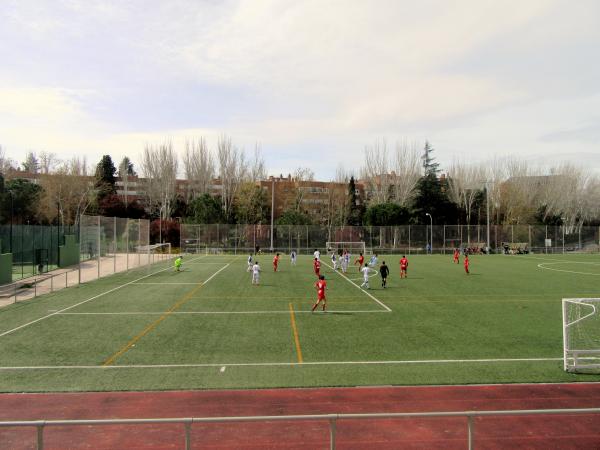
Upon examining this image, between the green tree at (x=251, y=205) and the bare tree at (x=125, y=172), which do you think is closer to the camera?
the green tree at (x=251, y=205)

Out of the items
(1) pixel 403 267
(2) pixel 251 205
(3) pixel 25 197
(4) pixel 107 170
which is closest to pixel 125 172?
(4) pixel 107 170

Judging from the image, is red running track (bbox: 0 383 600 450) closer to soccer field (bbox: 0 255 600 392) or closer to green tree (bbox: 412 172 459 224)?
soccer field (bbox: 0 255 600 392)

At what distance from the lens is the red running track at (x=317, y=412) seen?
27.3 feet

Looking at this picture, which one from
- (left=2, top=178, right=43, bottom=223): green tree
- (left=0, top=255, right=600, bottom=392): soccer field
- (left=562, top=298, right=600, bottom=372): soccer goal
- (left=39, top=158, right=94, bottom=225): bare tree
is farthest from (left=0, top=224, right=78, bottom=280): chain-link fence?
(left=562, top=298, right=600, bottom=372): soccer goal

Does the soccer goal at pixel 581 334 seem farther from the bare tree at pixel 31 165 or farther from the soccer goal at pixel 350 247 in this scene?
the bare tree at pixel 31 165

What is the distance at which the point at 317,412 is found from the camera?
9.70m

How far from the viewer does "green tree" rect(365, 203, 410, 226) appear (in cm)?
7244

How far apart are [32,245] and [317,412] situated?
1488 inches

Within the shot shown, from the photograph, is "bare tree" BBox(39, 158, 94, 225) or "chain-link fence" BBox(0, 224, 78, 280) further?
"bare tree" BBox(39, 158, 94, 225)

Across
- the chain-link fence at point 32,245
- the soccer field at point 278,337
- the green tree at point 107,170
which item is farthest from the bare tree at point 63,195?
the soccer field at point 278,337

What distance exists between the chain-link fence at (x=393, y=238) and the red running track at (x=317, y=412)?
5257 centimetres

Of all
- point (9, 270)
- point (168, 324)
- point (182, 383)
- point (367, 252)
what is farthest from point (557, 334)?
point (367, 252)

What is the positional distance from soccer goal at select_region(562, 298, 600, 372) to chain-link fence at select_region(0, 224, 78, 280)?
34.3m

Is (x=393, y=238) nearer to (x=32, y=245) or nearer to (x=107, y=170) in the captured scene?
(x=32, y=245)
